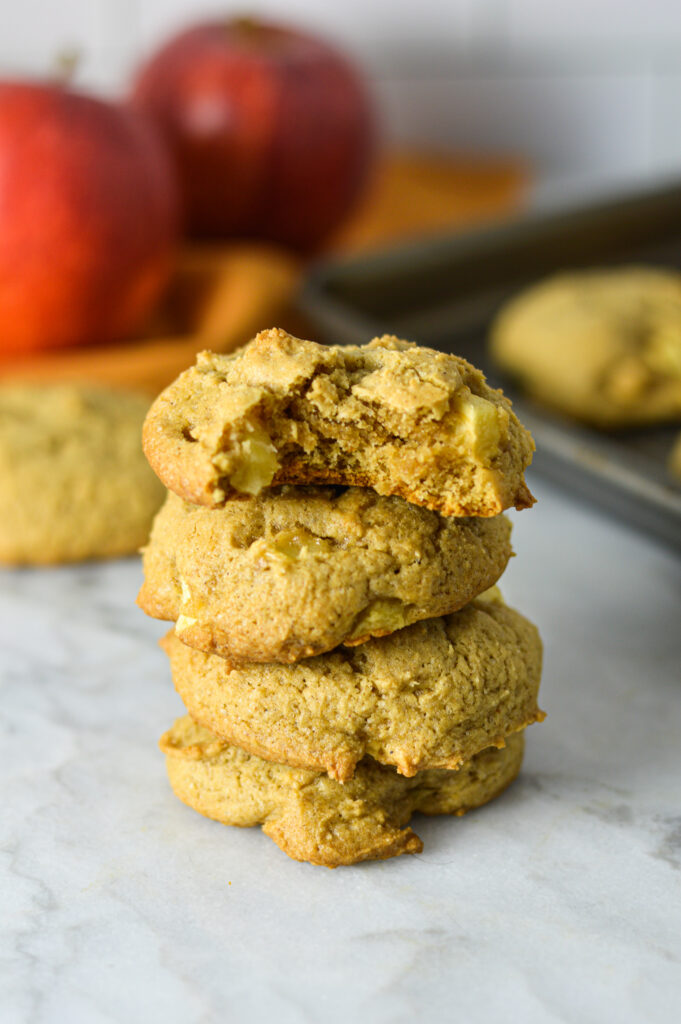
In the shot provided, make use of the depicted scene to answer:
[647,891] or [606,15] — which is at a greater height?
[606,15]

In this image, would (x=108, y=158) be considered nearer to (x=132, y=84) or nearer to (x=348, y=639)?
(x=132, y=84)

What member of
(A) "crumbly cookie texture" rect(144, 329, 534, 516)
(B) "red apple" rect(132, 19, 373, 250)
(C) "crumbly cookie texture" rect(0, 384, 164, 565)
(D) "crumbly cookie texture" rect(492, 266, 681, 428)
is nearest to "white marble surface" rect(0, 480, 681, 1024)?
(C) "crumbly cookie texture" rect(0, 384, 164, 565)

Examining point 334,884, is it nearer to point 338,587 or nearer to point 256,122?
point 338,587

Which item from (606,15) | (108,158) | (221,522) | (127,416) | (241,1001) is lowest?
(241,1001)

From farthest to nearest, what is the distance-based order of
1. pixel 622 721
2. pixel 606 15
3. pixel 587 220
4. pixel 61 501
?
pixel 606 15 → pixel 587 220 → pixel 61 501 → pixel 622 721

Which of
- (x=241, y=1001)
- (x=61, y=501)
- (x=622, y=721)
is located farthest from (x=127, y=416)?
(x=241, y=1001)

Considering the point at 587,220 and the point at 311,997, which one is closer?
the point at 311,997
